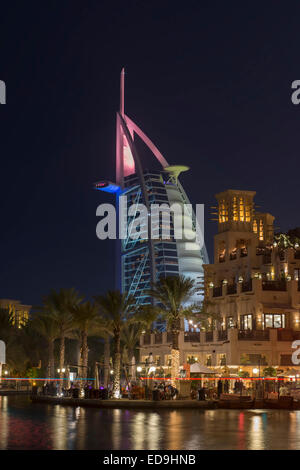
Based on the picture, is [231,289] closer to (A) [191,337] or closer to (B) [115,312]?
(A) [191,337]

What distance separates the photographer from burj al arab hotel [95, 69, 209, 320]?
17162 centimetres

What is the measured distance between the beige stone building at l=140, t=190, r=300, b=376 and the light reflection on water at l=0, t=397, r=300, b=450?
27569 mm

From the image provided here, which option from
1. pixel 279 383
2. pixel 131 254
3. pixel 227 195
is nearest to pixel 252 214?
pixel 227 195

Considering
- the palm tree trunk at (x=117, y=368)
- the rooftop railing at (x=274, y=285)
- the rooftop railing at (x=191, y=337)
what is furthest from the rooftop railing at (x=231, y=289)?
the palm tree trunk at (x=117, y=368)

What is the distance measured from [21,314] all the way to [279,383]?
156 metres

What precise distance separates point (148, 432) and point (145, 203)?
149 m

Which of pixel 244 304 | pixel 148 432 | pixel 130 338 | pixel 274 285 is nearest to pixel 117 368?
pixel 244 304

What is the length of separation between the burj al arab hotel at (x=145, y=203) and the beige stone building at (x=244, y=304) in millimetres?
80585

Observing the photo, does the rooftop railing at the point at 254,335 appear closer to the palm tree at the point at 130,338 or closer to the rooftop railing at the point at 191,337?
the rooftop railing at the point at 191,337

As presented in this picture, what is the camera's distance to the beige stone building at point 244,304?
62.1 m

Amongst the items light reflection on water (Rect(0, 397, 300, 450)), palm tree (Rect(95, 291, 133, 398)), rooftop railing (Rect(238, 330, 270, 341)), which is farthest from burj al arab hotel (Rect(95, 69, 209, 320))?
light reflection on water (Rect(0, 397, 300, 450))

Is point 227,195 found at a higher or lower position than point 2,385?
higher
